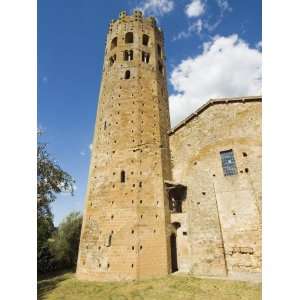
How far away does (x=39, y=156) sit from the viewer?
1520 cm

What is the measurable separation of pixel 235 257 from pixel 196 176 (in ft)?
17.8

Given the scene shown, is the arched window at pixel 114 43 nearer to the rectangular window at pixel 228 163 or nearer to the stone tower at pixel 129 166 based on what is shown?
the stone tower at pixel 129 166

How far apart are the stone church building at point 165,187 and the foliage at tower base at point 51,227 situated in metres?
2.33

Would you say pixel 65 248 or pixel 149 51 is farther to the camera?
pixel 65 248

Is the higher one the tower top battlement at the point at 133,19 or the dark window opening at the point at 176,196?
the tower top battlement at the point at 133,19

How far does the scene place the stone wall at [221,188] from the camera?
14.4 metres

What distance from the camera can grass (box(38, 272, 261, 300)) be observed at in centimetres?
1126

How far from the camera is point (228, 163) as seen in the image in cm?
1641

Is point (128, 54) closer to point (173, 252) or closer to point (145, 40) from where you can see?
point (145, 40)

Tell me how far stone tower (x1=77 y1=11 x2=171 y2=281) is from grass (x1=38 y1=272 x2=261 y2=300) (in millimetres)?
1044

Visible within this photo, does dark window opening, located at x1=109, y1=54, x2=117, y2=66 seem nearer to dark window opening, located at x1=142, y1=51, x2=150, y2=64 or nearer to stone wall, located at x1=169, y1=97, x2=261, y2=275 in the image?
dark window opening, located at x1=142, y1=51, x2=150, y2=64

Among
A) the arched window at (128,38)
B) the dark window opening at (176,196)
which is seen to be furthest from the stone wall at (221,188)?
the arched window at (128,38)
